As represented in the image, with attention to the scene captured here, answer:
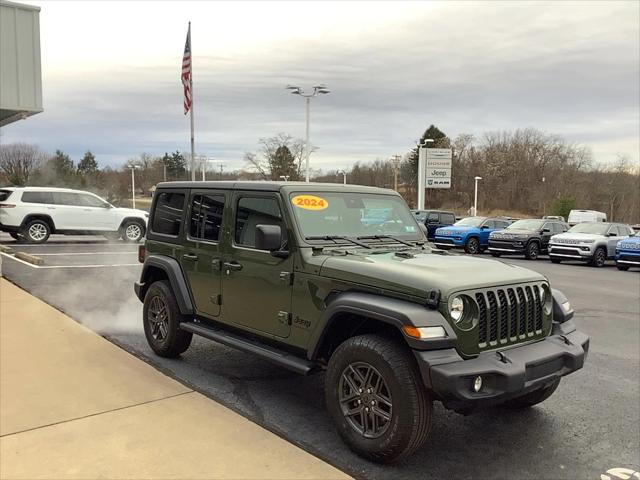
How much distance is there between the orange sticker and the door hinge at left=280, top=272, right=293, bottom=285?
588 mm

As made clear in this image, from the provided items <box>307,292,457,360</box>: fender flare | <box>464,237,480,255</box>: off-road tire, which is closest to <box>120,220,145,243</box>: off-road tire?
<box>464,237,480,255</box>: off-road tire

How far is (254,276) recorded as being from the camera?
14.3ft

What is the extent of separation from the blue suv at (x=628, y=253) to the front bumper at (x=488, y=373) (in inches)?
630

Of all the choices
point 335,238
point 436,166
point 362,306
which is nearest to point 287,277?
point 335,238

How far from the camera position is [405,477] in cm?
329

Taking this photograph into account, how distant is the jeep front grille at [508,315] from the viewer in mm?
3350

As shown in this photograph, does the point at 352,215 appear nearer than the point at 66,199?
Yes

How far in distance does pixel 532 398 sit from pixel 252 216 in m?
2.72

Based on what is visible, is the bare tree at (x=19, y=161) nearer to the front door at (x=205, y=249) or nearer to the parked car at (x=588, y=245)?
the parked car at (x=588, y=245)

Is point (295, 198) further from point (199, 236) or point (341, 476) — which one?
point (341, 476)

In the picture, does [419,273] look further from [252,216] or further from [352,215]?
[252,216]

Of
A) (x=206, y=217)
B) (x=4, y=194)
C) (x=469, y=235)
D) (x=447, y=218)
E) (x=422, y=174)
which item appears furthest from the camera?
(x=422, y=174)

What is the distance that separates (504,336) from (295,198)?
6.25ft

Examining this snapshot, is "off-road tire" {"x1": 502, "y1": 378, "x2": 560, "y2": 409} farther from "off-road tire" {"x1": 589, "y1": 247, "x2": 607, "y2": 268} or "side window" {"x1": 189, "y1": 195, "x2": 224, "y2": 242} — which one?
"off-road tire" {"x1": 589, "y1": 247, "x2": 607, "y2": 268}
